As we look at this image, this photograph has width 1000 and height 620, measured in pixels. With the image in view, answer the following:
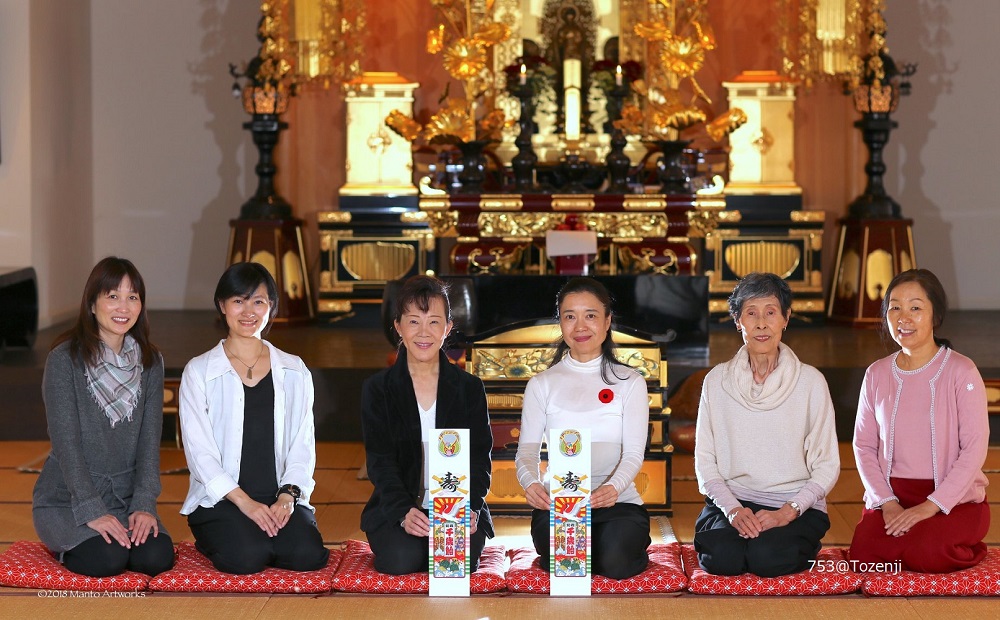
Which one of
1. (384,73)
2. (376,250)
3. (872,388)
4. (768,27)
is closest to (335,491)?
(872,388)

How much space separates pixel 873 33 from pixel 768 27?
854mm

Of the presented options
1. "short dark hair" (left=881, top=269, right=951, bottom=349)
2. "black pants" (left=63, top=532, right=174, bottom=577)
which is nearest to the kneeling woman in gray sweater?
"black pants" (left=63, top=532, right=174, bottom=577)

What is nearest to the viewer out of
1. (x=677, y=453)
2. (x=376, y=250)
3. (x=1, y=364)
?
(x=677, y=453)

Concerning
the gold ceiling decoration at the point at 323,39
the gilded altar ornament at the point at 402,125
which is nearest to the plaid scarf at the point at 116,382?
the gilded altar ornament at the point at 402,125

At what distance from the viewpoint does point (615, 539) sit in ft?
11.1

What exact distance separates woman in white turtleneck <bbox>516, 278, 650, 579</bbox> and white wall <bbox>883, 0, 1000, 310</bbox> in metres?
4.89

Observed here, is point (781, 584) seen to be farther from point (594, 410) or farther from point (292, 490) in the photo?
point (292, 490)

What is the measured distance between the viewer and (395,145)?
305 inches

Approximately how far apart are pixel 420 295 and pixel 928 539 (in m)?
1.39

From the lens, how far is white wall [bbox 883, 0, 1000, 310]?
7832 millimetres

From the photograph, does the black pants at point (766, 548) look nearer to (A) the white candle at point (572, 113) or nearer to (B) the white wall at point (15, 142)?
(A) the white candle at point (572, 113)

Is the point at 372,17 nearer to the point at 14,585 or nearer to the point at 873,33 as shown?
the point at 873,33

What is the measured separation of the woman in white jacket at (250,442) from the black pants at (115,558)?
4.9 inches

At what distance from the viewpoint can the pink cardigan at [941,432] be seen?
3.44 metres
